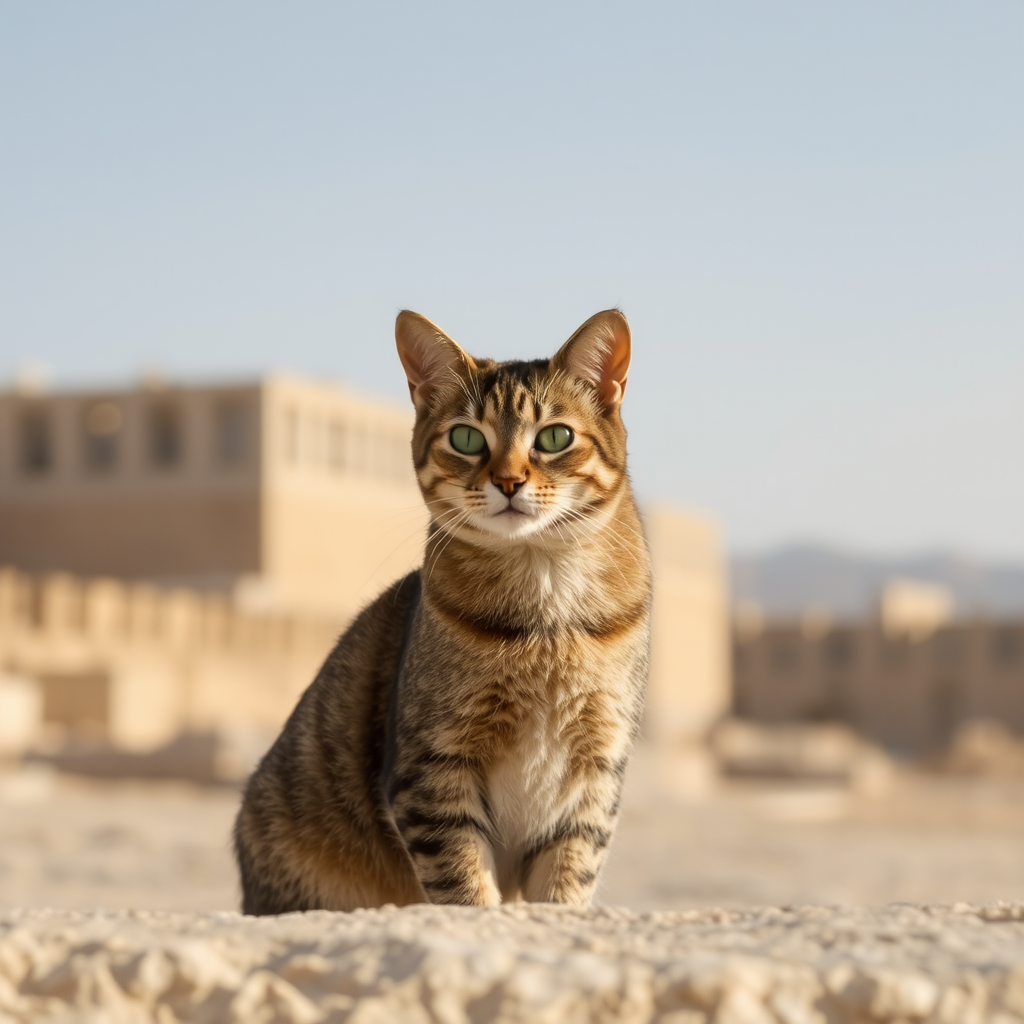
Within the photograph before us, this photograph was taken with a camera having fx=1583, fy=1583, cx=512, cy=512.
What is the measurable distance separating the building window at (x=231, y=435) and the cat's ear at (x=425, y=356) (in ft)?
116

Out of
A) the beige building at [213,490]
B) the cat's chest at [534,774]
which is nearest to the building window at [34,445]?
the beige building at [213,490]

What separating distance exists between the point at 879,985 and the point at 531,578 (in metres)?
1.54

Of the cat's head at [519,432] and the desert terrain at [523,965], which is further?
the cat's head at [519,432]

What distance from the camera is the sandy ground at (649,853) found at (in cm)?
854

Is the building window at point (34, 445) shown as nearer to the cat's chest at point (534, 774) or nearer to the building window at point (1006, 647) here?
the building window at point (1006, 647)

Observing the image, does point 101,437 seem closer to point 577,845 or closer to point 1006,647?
point 1006,647

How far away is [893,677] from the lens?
51.7 meters

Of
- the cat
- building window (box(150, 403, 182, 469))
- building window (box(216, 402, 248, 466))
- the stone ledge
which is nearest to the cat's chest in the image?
the cat

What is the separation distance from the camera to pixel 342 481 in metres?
40.2

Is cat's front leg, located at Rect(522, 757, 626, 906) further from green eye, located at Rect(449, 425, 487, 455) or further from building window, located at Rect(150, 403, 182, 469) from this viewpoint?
building window, located at Rect(150, 403, 182, 469)

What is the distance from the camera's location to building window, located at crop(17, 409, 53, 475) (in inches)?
1559

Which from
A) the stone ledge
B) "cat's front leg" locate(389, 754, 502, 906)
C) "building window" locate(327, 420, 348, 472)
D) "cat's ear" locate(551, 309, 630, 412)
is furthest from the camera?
"building window" locate(327, 420, 348, 472)

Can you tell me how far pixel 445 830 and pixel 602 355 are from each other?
0.99 m

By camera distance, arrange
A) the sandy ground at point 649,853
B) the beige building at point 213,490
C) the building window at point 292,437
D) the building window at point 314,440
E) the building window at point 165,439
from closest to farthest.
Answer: the sandy ground at point 649,853 → the beige building at point 213,490 → the building window at point 292,437 → the building window at point 165,439 → the building window at point 314,440
